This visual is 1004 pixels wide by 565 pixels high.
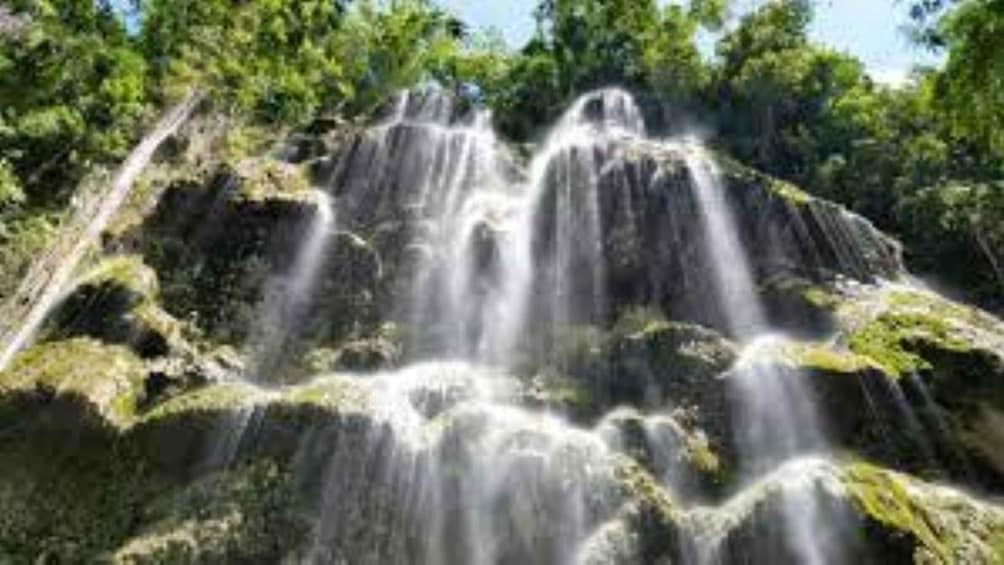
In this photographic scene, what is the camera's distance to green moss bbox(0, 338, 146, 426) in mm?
15742

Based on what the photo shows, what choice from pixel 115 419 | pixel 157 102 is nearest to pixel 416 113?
pixel 157 102

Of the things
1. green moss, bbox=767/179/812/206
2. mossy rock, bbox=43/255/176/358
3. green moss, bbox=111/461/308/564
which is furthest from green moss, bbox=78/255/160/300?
green moss, bbox=767/179/812/206

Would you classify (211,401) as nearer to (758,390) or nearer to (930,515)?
(758,390)

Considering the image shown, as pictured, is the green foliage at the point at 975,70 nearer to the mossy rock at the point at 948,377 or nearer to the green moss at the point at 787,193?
the mossy rock at the point at 948,377

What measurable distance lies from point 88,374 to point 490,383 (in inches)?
241

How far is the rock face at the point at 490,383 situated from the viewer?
13773 millimetres

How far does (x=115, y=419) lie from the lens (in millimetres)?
15531

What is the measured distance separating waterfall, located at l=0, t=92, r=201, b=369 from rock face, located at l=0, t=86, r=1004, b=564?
42 centimetres

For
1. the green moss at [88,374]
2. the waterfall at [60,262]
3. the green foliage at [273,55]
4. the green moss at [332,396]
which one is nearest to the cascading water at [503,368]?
the green moss at [332,396]

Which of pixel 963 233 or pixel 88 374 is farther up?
pixel 963 233

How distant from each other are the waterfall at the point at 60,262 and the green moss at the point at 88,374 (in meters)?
1.02

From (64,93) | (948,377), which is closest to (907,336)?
(948,377)

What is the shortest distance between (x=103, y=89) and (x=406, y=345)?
13.1m

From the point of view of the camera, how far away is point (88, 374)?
16.1 m
